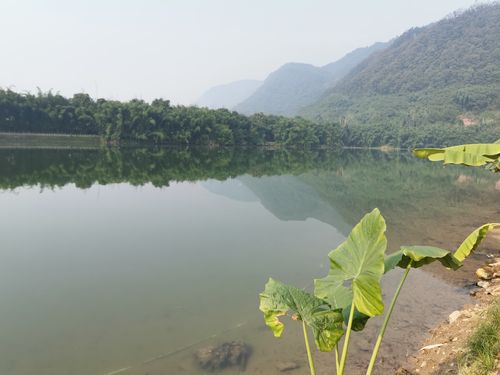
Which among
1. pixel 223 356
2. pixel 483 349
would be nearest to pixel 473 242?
pixel 483 349

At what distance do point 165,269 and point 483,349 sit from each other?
612cm

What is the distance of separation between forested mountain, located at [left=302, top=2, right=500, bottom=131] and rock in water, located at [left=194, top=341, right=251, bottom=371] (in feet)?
315

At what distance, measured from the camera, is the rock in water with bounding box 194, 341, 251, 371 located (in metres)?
4.72

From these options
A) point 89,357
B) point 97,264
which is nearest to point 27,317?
point 89,357

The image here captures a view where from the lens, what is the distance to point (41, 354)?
4.80 meters

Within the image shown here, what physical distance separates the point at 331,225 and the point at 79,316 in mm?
9949

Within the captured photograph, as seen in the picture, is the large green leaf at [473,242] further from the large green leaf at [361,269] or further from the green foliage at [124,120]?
the green foliage at [124,120]

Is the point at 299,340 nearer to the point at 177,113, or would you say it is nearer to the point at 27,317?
the point at 27,317

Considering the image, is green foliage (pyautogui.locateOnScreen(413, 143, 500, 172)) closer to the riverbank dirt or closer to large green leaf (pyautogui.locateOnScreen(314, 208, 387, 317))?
large green leaf (pyautogui.locateOnScreen(314, 208, 387, 317))

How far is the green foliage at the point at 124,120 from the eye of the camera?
1927 inches

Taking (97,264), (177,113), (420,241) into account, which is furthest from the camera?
(177,113)

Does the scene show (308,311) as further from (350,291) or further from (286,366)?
(286,366)

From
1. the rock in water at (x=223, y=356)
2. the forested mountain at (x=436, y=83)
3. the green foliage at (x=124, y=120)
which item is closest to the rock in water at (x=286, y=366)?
the rock in water at (x=223, y=356)

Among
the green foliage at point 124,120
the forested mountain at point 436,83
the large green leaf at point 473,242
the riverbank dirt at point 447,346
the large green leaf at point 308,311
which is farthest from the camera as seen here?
the forested mountain at point 436,83
